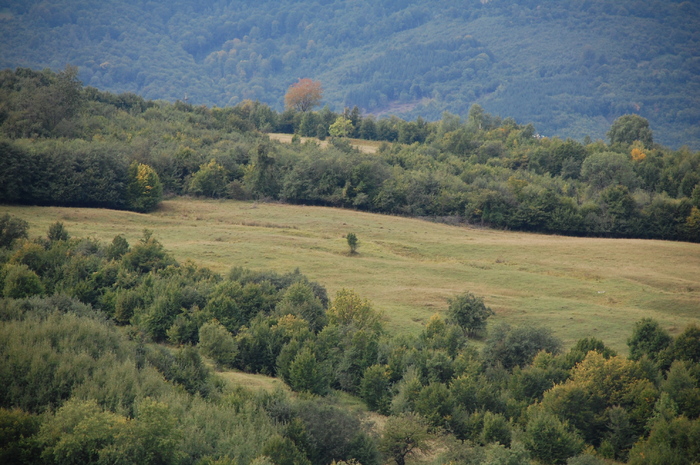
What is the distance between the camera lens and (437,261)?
6469cm

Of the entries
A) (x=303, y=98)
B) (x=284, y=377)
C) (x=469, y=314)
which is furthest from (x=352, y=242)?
(x=303, y=98)

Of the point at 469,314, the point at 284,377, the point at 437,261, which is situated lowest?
the point at 284,377

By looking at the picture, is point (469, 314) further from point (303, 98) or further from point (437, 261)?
point (303, 98)

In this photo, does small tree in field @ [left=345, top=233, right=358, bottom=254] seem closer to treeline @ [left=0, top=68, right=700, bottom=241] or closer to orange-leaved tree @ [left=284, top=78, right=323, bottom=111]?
treeline @ [left=0, top=68, right=700, bottom=241]

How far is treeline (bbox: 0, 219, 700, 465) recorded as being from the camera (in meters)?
23.9

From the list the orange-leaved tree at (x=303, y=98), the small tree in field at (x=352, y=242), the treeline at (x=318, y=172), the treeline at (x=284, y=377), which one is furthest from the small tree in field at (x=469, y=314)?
the orange-leaved tree at (x=303, y=98)

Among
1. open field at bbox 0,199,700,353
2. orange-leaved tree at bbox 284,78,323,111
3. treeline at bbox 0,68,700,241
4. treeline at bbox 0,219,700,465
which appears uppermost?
orange-leaved tree at bbox 284,78,323,111

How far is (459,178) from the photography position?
9819 cm

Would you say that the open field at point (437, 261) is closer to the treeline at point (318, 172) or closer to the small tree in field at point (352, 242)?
the small tree in field at point (352, 242)

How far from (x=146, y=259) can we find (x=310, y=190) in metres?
43.3

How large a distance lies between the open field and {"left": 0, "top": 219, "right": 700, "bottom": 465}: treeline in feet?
19.2

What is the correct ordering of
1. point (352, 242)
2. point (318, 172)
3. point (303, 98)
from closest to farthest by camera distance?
1. point (352, 242)
2. point (318, 172)
3. point (303, 98)

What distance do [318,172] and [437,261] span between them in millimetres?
32648

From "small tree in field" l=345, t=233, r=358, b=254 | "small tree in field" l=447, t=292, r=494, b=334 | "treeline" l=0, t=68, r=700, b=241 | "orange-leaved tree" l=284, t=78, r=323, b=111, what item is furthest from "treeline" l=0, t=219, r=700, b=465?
"orange-leaved tree" l=284, t=78, r=323, b=111
